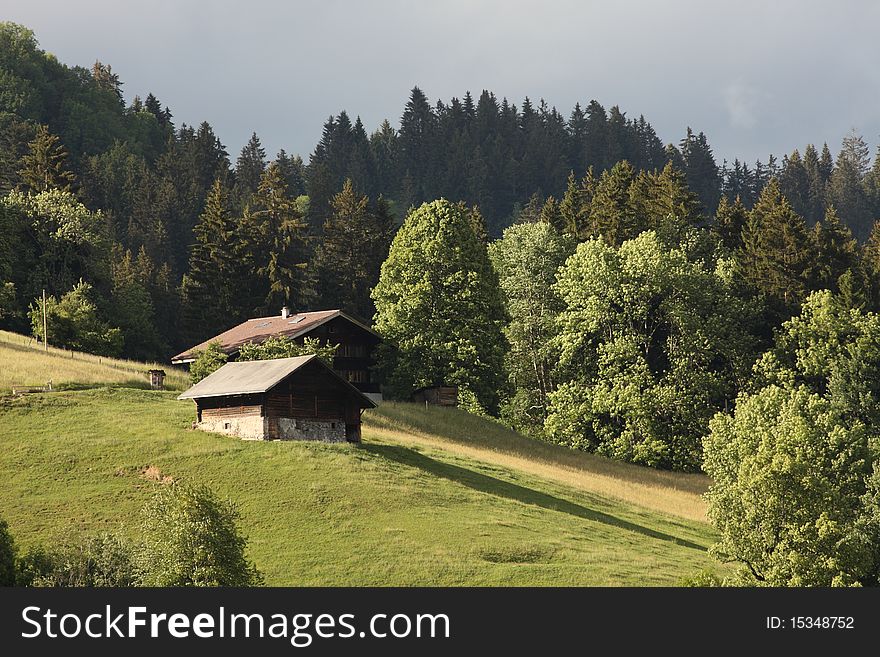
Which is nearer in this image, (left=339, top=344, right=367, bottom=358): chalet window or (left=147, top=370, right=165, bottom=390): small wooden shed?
(left=147, top=370, right=165, bottom=390): small wooden shed

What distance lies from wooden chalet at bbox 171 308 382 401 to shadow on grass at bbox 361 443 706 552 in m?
25.3

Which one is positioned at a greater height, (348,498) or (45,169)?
(45,169)

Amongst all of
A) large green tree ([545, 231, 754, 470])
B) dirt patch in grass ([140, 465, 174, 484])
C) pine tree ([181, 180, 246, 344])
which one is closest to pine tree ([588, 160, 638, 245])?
large green tree ([545, 231, 754, 470])

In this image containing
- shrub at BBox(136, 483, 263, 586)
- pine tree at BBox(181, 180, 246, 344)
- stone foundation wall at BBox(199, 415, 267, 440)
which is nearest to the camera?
shrub at BBox(136, 483, 263, 586)

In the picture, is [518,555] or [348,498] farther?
[348,498]

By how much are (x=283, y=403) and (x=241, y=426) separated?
2.30 meters

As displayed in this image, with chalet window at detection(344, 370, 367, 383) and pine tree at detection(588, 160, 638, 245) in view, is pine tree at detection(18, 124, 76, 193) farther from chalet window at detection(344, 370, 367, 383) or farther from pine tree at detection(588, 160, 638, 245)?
pine tree at detection(588, 160, 638, 245)

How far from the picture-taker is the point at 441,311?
85500mm

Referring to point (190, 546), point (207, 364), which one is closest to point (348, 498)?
point (190, 546)

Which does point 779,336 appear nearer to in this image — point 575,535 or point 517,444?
point 517,444

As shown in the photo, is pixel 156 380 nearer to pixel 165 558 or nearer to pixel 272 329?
pixel 272 329

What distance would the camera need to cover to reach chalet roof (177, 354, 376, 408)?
57.7 metres

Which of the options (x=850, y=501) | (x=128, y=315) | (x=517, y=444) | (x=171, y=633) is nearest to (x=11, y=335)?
(x=128, y=315)

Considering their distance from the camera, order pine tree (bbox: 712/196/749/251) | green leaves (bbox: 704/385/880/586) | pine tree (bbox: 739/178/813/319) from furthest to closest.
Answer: pine tree (bbox: 712/196/749/251) → pine tree (bbox: 739/178/813/319) → green leaves (bbox: 704/385/880/586)
